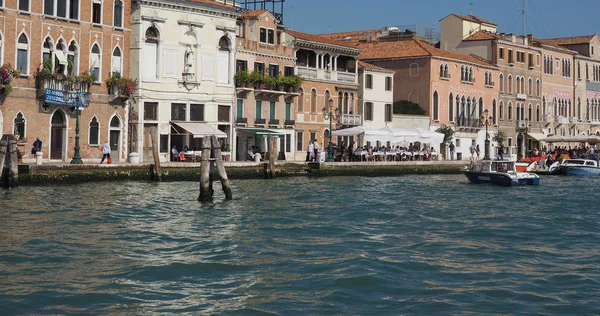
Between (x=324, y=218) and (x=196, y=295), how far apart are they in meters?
9.52

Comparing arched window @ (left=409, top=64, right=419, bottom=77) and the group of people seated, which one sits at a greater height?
arched window @ (left=409, top=64, right=419, bottom=77)

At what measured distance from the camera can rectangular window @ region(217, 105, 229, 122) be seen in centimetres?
4194

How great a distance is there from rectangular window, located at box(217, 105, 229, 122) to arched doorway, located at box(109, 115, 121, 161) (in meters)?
5.75

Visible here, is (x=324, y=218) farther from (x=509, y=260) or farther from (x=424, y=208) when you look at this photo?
(x=509, y=260)

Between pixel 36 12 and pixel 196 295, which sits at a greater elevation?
pixel 36 12

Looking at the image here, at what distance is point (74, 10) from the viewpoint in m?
35.2

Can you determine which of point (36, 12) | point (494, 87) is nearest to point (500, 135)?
point (494, 87)

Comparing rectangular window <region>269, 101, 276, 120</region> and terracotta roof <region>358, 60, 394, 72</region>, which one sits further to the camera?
terracotta roof <region>358, 60, 394, 72</region>

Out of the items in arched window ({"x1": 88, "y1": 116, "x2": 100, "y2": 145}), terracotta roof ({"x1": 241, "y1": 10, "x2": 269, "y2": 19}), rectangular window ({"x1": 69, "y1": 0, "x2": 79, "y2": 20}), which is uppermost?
terracotta roof ({"x1": 241, "y1": 10, "x2": 269, "y2": 19})

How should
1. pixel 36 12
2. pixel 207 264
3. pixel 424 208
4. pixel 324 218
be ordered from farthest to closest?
pixel 36 12, pixel 424 208, pixel 324 218, pixel 207 264

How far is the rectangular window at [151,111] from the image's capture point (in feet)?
127

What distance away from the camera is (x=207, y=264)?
14922mm

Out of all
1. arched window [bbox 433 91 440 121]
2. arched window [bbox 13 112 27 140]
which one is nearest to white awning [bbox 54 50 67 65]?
arched window [bbox 13 112 27 140]

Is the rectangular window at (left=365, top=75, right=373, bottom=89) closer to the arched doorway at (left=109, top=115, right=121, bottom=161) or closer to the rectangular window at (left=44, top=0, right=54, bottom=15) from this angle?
the arched doorway at (left=109, top=115, right=121, bottom=161)
